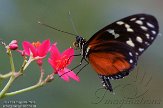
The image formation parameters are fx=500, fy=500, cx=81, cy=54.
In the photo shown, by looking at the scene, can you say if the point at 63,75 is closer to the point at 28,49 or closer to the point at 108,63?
the point at 28,49

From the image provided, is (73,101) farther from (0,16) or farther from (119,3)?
(119,3)

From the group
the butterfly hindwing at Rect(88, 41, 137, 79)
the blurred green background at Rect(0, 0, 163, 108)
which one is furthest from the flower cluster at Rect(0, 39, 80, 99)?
the blurred green background at Rect(0, 0, 163, 108)

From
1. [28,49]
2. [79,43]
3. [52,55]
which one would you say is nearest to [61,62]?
[52,55]

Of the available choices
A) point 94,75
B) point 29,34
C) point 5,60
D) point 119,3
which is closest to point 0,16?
point 29,34

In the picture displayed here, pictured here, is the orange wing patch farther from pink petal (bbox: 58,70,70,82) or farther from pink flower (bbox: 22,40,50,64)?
pink flower (bbox: 22,40,50,64)

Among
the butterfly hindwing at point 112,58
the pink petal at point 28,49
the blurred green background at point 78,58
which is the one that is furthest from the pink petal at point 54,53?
the blurred green background at point 78,58

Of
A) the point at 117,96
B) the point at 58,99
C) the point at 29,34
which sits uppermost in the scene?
the point at 29,34
